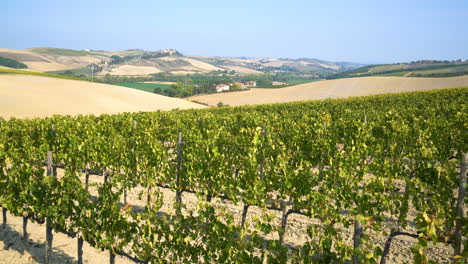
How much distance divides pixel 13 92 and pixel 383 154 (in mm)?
36947

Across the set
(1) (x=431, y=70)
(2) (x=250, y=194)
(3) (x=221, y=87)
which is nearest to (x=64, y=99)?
(2) (x=250, y=194)

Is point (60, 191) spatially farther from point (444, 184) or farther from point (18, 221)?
point (444, 184)

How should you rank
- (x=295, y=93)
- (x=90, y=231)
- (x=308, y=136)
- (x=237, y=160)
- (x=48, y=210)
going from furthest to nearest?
(x=295, y=93), (x=308, y=136), (x=237, y=160), (x=48, y=210), (x=90, y=231)

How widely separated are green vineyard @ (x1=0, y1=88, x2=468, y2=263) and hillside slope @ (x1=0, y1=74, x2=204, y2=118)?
21241 mm

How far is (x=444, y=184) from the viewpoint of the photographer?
5824 millimetres

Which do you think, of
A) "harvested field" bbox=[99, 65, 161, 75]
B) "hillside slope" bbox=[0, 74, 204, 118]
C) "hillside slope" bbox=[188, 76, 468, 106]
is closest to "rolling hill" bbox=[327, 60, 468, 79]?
"hillside slope" bbox=[188, 76, 468, 106]

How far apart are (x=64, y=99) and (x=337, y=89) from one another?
149 ft

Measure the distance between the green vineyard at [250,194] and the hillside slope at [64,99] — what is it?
2124cm

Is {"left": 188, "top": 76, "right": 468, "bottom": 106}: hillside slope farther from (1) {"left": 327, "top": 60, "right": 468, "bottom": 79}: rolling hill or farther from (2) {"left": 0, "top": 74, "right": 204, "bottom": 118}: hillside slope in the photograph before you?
(2) {"left": 0, "top": 74, "right": 204, "bottom": 118}: hillside slope


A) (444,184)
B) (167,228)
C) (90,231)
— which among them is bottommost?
(90,231)

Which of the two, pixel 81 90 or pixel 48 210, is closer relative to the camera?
pixel 48 210

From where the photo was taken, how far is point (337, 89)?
6375 cm

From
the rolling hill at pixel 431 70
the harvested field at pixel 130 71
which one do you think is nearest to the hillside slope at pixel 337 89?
the rolling hill at pixel 431 70

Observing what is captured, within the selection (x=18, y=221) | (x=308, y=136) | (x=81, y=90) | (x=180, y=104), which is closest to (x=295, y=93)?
(x=180, y=104)
